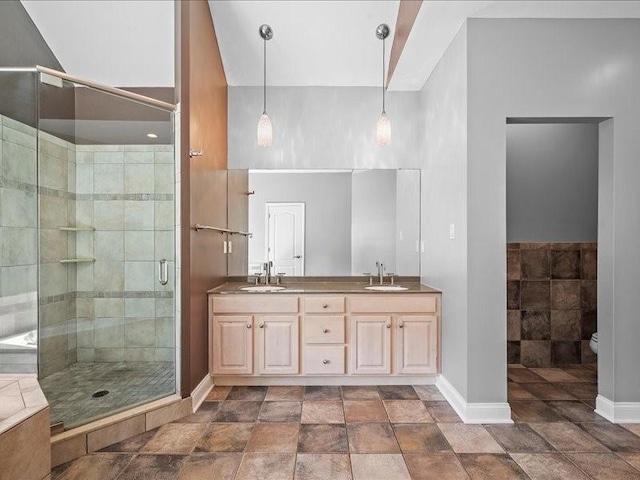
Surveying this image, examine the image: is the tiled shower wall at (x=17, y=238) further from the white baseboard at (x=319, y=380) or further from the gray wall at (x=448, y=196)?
the gray wall at (x=448, y=196)

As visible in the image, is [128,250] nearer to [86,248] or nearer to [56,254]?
[86,248]

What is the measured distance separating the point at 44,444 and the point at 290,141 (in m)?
2.83

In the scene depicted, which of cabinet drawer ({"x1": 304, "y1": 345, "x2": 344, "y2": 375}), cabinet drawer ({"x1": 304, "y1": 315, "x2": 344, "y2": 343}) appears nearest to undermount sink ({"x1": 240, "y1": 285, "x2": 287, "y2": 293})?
cabinet drawer ({"x1": 304, "y1": 315, "x2": 344, "y2": 343})

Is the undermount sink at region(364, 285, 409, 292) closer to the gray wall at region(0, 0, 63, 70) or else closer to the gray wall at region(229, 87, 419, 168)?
the gray wall at region(229, 87, 419, 168)

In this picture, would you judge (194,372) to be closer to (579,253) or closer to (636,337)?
(636,337)

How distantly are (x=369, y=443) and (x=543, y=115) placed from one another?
2249 millimetres

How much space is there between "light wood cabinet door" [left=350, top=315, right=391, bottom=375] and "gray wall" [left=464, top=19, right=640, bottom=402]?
73 centimetres

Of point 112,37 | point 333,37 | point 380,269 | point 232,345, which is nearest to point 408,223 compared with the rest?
point 380,269

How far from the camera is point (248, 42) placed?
3.39 m

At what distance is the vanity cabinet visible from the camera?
314 centimetres

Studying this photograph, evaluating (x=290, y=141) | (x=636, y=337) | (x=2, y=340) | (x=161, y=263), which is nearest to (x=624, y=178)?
(x=636, y=337)

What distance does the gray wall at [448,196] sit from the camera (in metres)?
2.62

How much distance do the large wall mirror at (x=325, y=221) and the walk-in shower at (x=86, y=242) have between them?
105 cm

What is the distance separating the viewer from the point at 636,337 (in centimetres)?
254
